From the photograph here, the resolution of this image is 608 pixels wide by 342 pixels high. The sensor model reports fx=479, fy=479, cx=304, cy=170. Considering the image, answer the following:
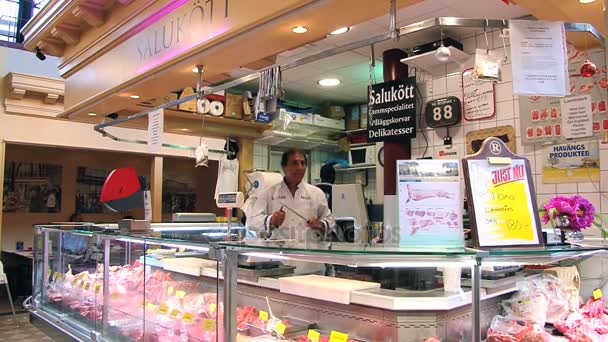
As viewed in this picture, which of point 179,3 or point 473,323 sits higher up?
point 179,3

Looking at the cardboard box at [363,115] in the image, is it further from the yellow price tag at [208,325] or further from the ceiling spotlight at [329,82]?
the yellow price tag at [208,325]

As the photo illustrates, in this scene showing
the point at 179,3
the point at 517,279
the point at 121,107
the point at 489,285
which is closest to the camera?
the point at 489,285

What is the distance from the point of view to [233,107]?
6836 millimetres

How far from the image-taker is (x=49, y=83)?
649 centimetres

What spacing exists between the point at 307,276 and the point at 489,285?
86 centimetres

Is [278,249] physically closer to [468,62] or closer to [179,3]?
[179,3]

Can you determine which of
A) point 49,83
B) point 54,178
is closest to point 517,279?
point 49,83

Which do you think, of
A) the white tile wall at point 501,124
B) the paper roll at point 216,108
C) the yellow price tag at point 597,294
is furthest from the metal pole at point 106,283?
the paper roll at point 216,108

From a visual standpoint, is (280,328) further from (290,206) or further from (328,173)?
(328,173)

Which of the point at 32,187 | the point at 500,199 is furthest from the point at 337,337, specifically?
the point at 32,187

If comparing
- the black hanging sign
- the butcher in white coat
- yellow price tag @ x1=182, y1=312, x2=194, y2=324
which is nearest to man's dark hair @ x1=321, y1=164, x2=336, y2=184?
the black hanging sign

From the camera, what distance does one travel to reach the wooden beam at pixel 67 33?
4375 millimetres

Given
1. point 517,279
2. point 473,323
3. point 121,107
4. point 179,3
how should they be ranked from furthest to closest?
point 121,107 < point 179,3 < point 517,279 < point 473,323

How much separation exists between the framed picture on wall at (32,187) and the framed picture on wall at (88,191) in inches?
12.6
